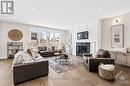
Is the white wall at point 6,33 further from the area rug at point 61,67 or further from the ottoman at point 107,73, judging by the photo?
the ottoman at point 107,73

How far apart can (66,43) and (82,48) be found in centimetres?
292

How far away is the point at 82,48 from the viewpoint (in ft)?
27.1

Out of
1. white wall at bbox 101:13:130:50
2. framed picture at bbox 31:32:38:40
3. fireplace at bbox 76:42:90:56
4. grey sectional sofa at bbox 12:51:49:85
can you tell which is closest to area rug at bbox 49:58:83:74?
grey sectional sofa at bbox 12:51:49:85

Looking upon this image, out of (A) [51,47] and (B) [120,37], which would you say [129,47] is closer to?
(B) [120,37]

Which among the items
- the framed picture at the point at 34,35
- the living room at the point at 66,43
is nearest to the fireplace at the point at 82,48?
the living room at the point at 66,43

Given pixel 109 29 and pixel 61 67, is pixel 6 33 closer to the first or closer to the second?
pixel 61 67

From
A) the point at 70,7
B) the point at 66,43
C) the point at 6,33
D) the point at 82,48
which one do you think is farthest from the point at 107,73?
the point at 66,43

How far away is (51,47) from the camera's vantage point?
9.34 m

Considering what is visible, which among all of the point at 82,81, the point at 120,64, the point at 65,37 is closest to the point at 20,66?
the point at 82,81

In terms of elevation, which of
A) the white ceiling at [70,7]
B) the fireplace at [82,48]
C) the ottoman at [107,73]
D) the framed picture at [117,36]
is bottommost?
the ottoman at [107,73]

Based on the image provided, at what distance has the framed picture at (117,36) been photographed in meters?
5.43

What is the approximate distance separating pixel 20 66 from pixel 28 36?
5.50 metres

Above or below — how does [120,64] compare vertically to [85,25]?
below

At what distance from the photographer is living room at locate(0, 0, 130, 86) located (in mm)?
3254
